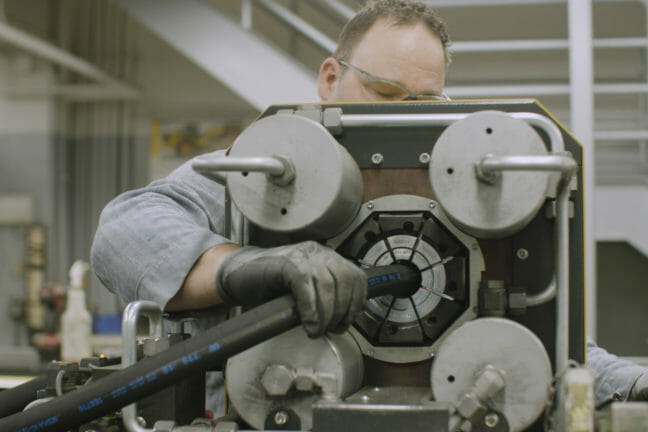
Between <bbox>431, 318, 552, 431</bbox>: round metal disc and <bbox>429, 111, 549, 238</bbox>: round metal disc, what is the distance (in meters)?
0.11

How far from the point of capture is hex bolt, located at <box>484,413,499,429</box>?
614mm

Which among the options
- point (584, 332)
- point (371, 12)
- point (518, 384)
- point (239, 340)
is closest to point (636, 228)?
point (371, 12)

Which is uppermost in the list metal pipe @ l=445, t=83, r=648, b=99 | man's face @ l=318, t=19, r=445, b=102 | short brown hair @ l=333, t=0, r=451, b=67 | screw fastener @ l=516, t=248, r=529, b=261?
metal pipe @ l=445, t=83, r=648, b=99

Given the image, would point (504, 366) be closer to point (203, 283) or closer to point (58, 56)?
point (203, 283)

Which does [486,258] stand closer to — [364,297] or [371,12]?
[364,297]

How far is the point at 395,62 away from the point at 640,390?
71cm

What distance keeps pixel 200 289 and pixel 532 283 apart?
434mm

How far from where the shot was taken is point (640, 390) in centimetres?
87

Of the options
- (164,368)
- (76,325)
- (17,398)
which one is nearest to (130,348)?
(164,368)

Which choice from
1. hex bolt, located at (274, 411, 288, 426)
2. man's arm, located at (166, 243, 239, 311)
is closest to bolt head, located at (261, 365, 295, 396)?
hex bolt, located at (274, 411, 288, 426)

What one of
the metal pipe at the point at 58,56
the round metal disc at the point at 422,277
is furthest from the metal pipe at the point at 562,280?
the metal pipe at the point at 58,56

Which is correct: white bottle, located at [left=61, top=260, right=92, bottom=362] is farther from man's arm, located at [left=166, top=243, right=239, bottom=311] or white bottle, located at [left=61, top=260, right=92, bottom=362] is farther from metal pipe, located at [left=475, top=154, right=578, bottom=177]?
metal pipe, located at [left=475, top=154, right=578, bottom=177]

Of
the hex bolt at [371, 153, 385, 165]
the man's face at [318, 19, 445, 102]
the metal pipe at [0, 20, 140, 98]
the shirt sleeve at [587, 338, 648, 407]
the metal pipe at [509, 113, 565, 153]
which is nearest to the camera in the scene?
the metal pipe at [509, 113, 565, 153]

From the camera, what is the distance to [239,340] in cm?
61
